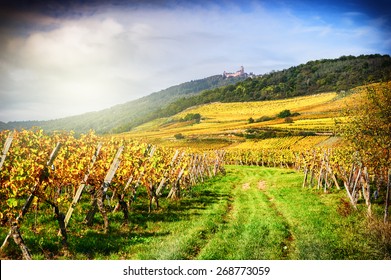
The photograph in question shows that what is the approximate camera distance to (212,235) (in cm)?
884

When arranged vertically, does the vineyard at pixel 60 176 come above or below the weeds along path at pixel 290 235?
above

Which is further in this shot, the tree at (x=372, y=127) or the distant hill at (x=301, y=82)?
the distant hill at (x=301, y=82)

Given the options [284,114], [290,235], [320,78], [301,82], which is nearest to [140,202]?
[290,235]

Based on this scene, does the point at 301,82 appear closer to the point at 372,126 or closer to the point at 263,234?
the point at 372,126

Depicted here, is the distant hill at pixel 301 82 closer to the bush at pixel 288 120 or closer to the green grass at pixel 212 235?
the green grass at pixel 212 235

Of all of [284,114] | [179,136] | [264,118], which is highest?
[284,114]

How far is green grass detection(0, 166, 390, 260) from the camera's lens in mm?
7234

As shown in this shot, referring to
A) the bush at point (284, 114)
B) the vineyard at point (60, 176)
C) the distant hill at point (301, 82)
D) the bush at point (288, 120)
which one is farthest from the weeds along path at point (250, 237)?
the bush at point (288, 120)

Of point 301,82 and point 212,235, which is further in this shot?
point 301,82

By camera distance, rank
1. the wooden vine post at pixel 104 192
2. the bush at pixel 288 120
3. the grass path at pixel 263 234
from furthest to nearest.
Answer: the bush at pixel 288 120
the wooden vine post at pixel 104 192
the grass path at pixel 263 234

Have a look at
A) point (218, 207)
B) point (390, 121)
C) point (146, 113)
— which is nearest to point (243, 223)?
point (218, 207)

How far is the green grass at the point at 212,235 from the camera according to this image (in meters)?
7.23
